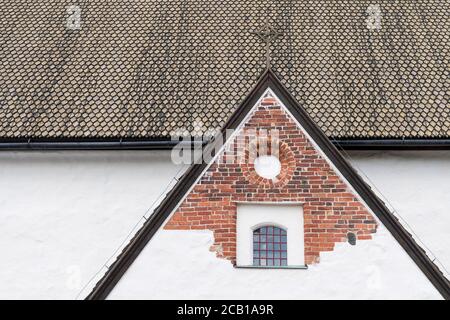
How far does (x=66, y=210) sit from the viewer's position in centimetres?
860

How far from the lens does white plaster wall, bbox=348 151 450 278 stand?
8188 mm

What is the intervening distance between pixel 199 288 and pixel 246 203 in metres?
1.04

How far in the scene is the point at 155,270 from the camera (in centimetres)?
577

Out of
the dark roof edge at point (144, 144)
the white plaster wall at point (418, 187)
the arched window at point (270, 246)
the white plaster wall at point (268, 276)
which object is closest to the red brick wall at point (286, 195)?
the white plaster wall at point (268, 276)

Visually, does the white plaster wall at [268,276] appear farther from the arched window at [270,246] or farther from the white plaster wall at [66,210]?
the white plaster wall at [66,210]

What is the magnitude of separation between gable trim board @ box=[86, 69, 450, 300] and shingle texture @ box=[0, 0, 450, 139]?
7.57 feet

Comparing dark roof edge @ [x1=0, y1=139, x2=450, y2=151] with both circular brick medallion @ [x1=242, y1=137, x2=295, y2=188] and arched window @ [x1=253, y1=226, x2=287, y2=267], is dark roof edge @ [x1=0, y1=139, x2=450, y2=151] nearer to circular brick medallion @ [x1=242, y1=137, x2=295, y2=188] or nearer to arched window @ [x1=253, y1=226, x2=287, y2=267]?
circular brick medallion @ [x1=242, y1=137, x2=295, y2=188]

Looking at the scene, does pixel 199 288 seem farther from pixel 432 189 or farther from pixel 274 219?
pixel 432 189

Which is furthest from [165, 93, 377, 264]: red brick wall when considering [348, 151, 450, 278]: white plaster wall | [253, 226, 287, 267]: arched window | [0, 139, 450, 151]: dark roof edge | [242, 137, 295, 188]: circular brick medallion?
[348, 151, 450, 278]: white plaster wall

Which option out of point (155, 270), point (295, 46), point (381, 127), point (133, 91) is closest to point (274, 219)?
point (155, 270)

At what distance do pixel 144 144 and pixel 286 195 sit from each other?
10.1 ft

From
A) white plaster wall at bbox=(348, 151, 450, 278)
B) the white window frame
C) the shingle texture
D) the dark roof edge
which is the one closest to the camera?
the white window frame

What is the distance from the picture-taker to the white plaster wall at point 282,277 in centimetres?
568

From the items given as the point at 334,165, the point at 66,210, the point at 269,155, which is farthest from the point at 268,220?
the point at 66,210
